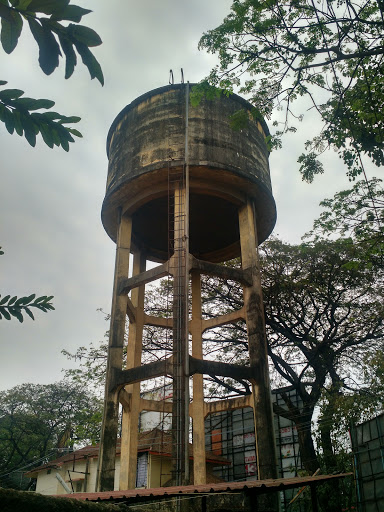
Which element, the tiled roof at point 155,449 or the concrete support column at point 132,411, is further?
the tiled roof at point 155,449

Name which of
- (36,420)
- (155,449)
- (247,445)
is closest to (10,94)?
(155,449)

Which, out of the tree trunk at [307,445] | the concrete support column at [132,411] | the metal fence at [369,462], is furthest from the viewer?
the tree trunk at [307,445]

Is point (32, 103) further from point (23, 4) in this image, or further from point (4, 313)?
point (4, 313)

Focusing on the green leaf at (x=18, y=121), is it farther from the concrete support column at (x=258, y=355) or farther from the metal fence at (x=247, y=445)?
the metal fence at (x=247, y=445)

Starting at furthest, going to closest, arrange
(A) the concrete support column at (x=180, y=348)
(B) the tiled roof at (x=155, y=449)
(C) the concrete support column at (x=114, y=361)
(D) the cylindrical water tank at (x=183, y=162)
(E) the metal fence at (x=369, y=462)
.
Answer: (B) the tiled roof at (x=155, y=449), (E) the metal fence at (x=369, y=462), (D) the cylindrical water tank at (x=183, y=162), (C) the concrete support column at (x=114, y=361), (A) the concrete support column at (x=180, y=348)

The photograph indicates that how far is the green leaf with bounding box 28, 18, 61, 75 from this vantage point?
1.31 meters

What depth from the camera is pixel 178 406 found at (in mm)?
9406

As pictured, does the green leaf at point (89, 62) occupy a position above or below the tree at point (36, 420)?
below

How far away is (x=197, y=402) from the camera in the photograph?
12.1m

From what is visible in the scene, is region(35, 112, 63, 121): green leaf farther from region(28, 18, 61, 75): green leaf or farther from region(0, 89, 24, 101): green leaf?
region(28, 18, 61, 75): green leaf

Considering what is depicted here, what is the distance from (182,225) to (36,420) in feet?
62.9

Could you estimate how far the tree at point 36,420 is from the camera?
2556 centimetres

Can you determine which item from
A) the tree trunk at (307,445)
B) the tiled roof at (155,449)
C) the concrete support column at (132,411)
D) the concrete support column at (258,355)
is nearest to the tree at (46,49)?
the concrete support column at (258,355)

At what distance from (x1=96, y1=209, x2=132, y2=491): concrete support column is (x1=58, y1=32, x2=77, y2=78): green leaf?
388 inches
